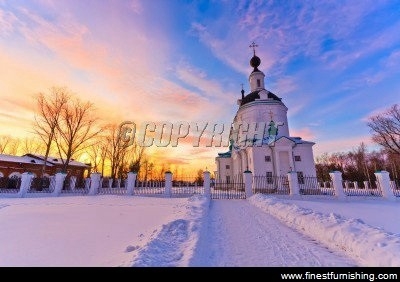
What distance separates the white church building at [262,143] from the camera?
2464 centimetres

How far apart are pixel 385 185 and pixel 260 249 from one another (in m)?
17.8

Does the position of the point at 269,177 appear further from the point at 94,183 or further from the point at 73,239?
the point at 73,239

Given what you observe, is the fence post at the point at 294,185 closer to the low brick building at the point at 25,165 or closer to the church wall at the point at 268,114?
the church wall at the point at 268,114

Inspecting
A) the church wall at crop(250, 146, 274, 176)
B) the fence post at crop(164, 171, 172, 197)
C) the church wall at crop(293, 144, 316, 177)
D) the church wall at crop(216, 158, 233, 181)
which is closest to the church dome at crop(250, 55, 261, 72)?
the church wall at crop(216, 158, 233, 181)

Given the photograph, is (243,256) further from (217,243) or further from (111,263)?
(111,263)

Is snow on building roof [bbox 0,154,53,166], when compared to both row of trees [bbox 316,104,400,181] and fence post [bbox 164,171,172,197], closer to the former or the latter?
fence post [bbox 164,171,172,197]

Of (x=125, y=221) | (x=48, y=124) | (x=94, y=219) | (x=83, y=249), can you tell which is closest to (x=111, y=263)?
(x=83, y=249)

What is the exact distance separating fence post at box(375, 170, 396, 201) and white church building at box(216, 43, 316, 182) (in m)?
7.37

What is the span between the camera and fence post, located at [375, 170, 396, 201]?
16.4 m

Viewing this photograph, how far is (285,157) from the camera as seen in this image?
986 inches

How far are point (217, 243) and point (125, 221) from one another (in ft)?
11.5

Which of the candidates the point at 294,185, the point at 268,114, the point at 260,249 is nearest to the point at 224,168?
the point at 268,114

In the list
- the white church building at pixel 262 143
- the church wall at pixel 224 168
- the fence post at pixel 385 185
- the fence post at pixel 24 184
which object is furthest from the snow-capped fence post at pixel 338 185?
the fence post at pixel 24 184

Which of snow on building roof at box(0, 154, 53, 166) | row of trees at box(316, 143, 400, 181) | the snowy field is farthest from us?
row of trees at box(316, 143, 400, 181)
